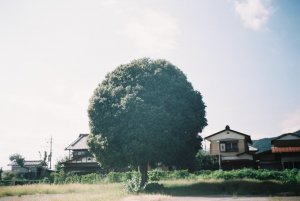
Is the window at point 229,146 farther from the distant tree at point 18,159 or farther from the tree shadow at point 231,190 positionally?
Answer: the distant tree at point 18,159

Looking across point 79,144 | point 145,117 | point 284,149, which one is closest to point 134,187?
point 145,117

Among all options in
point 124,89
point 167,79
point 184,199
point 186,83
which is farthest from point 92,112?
point 184,199

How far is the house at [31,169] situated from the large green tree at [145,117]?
172 ft

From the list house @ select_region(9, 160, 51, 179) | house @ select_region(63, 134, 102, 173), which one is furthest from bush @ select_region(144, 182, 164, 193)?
house @ select_region(9, 160, 51, 179)

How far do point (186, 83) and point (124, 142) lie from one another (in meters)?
9.25

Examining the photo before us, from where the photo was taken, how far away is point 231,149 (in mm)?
49406

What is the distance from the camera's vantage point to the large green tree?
85.2ft

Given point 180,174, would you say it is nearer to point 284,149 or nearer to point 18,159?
point 284,149

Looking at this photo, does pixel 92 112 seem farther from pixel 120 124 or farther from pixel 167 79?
pixel 167 79

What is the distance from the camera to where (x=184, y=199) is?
20422 mm

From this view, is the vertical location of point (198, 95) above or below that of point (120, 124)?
above

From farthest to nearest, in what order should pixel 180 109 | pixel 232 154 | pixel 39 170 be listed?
pixel 39 170 → pixel 232 154 → pixel 180 109

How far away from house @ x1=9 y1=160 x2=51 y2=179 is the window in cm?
4672

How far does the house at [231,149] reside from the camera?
48.1m
